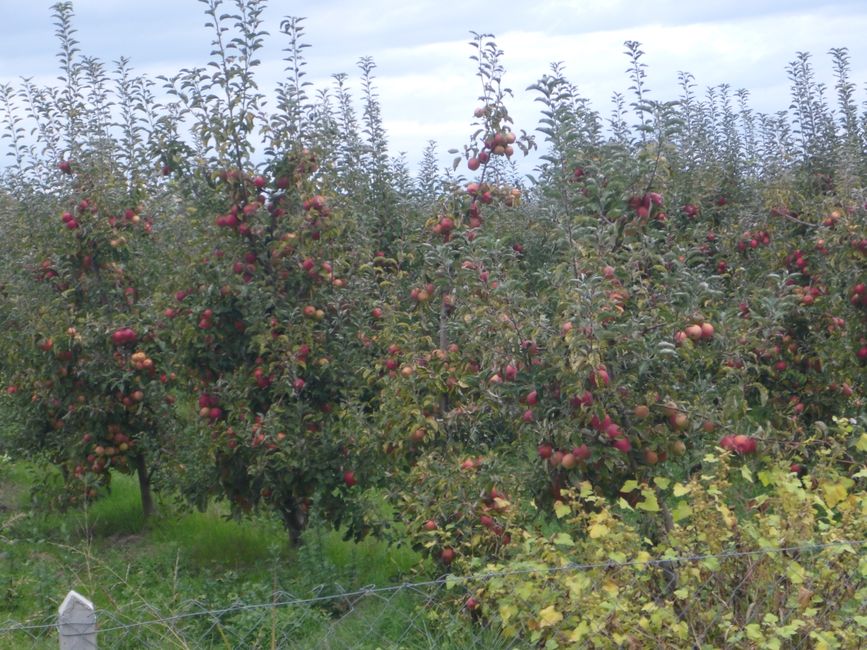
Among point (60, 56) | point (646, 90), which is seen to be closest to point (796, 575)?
point (646, 90)

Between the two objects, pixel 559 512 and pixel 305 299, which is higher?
pixel 305 299

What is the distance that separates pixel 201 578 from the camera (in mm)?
6805

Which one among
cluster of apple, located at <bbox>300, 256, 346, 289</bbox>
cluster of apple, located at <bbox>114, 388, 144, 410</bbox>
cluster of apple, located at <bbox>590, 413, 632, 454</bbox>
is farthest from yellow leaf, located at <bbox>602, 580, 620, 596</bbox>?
cluster of apple, located at <bbox>114, 388, 144, 410</bbox>

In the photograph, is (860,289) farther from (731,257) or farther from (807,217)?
(731,257)

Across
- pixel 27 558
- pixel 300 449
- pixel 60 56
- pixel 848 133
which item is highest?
pixel 60 56

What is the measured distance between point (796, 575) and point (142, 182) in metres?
5.96

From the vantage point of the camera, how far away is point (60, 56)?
8.45 metres

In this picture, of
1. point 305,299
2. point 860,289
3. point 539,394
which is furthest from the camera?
point 305,299

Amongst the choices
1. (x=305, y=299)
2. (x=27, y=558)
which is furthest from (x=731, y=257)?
(x=27, y=558)

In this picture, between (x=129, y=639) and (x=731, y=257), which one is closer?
(x=129, y=639)

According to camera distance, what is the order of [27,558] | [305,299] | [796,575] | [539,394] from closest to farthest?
[796,575]
[539,394]
[305,299]
[27,558]

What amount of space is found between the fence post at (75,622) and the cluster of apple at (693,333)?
2397mm

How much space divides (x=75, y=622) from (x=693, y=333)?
8.15ft

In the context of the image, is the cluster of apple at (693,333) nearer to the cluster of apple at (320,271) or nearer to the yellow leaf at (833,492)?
the yellow leaf at (833,492)
